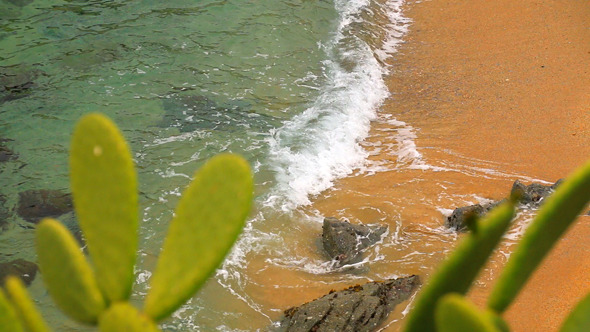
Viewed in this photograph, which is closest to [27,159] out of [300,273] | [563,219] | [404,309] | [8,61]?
[8,61]

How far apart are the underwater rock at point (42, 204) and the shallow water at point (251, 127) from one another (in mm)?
113

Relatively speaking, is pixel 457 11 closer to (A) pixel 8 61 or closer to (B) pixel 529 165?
(B) pixel 529 165

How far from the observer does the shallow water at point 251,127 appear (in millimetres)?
5805

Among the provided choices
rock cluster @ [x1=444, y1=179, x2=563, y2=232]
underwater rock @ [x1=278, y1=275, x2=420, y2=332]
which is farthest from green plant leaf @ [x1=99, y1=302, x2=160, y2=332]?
rock cluster @ [x1=444, y1=179, x2=563, y2=232]

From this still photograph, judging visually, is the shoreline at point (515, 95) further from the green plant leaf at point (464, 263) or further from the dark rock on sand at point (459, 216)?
the green plant leaf at point (464, 263)

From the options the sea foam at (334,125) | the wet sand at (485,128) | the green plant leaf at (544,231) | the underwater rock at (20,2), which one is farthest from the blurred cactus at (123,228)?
the underwater rock at (20,2)

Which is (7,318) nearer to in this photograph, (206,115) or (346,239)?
(346,239)

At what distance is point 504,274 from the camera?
41.1 inches

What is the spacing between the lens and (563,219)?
3.26ft

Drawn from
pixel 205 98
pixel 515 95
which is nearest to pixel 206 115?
pixel 205 98

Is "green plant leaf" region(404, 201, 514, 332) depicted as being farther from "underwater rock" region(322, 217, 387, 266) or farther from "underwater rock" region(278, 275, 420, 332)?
"underwater rock" region(322, 217, 387, 266)

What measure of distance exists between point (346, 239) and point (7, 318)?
492 cm

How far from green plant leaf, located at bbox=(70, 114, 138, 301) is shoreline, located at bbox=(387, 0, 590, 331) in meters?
4.20

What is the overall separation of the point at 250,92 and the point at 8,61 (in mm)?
3669
